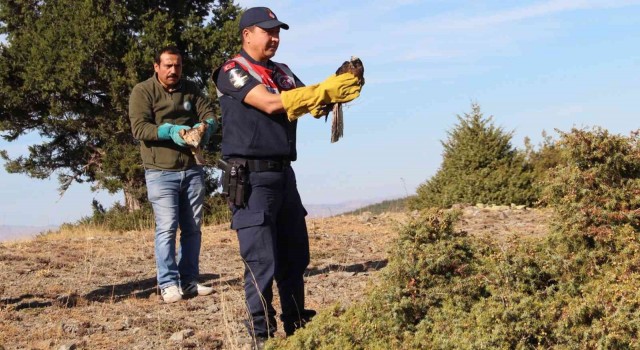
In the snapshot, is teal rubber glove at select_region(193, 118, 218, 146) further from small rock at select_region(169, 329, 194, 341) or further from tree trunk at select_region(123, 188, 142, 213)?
tree trunk at select_region(123, 188, 142, 213)

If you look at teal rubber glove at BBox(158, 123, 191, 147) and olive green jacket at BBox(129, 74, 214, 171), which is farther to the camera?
olive green jacket at BBox(129, 74, 214, 171)

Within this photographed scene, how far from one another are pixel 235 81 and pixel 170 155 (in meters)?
2.43

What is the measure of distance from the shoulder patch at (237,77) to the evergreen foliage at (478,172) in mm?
10138

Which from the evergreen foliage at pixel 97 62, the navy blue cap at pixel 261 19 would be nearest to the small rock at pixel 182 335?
the navy blue cap at pixel 261 19

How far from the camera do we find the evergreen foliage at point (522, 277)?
3668 millimetres

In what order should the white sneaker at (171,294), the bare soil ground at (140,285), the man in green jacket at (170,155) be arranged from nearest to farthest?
the bare soil ground at (140,285)
the man in green jacket at (170,155)
the white sneaker at (171,294)

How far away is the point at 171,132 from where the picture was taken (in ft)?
21.7

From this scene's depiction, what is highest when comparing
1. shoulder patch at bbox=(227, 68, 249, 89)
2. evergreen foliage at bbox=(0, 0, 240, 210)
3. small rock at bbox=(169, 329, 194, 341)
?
evergreen foliage at bbox=(0, 0, 240, 210)

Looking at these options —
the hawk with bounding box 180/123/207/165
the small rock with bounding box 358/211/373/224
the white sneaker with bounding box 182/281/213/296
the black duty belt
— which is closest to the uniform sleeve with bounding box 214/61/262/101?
the black duty belt

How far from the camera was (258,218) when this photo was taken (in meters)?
4.58

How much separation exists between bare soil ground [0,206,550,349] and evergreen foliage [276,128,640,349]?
0.30 metres

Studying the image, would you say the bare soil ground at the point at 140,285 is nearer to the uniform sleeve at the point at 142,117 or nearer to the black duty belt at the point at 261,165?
the black duty belt at the point at 261,165

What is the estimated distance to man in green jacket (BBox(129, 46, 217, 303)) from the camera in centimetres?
680

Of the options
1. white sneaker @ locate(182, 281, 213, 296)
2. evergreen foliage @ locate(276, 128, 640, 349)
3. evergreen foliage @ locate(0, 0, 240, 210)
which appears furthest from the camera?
evergreen foliage @ locate(0, 0, 240, 210)
